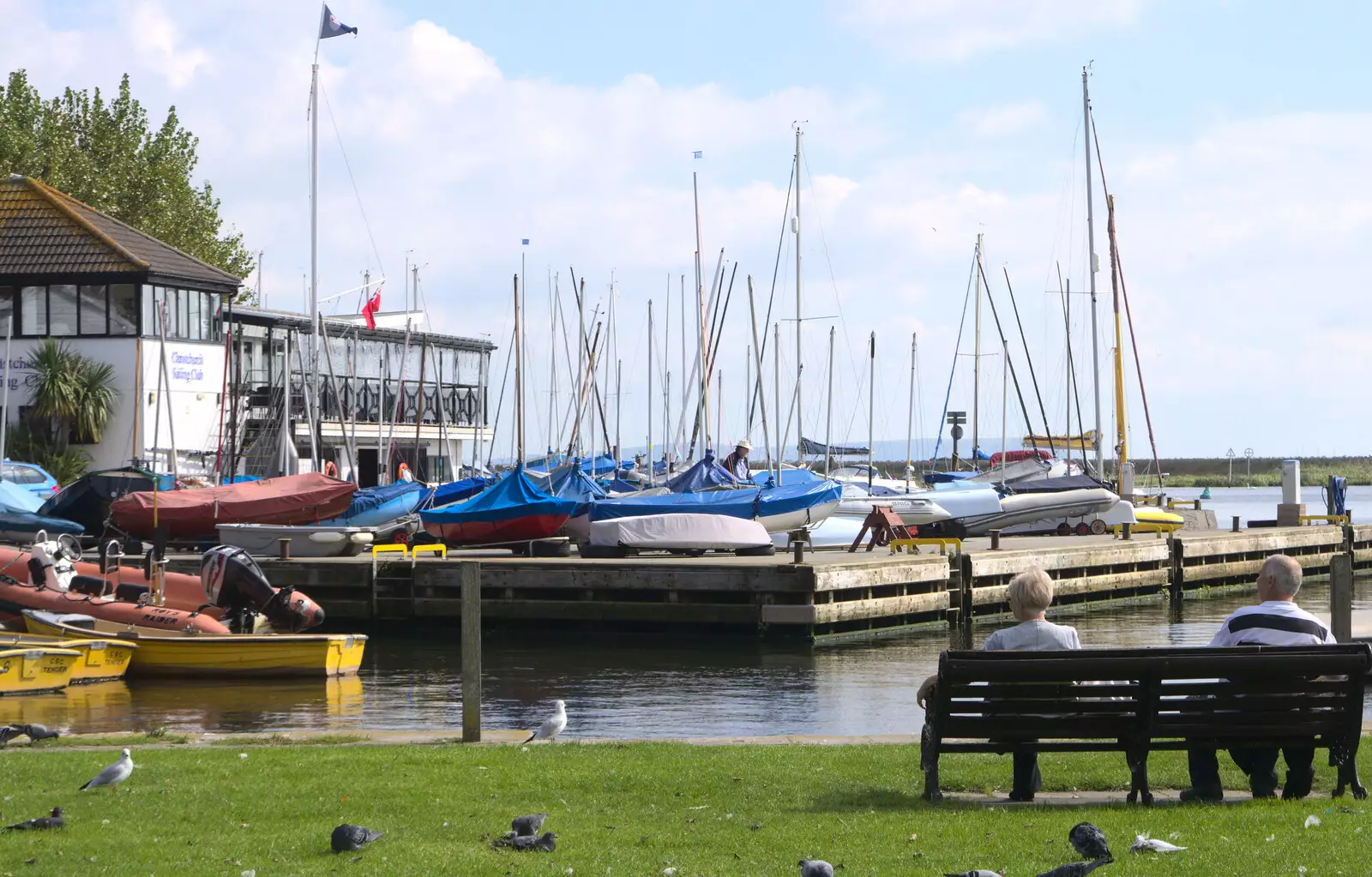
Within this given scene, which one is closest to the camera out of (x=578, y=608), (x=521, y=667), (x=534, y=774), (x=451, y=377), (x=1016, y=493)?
(x=534, y=774)

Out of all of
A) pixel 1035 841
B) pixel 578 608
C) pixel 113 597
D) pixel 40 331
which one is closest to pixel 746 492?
pixel 578 608

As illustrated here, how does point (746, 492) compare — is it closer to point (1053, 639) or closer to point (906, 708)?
point (906, 708)

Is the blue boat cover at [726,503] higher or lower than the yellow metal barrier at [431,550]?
higher

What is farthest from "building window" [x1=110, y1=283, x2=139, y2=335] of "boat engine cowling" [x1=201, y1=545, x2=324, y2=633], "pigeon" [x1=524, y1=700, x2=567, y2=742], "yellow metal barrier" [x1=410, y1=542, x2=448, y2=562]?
"pigeon" [x1=524, y1=700, x2=567, y2=742]

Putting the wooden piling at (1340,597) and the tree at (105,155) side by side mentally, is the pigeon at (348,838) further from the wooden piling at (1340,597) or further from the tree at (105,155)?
the tree at (105,155)

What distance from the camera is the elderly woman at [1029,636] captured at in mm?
9383

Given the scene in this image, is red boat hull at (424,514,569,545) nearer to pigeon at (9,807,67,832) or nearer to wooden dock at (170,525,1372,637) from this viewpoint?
wooden dock at (170,525,1372,637)

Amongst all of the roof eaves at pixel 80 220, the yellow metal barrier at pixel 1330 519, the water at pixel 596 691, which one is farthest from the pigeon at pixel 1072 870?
the roof eaves at pixel 80 220

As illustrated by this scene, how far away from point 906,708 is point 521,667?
25.6ft

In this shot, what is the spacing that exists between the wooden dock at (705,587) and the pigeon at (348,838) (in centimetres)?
1978

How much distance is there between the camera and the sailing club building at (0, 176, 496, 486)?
47750 millimetres

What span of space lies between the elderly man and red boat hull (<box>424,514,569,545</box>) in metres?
24.9

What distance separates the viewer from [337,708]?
2012 centimetres

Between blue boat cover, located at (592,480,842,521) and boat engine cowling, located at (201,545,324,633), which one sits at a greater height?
blue boat cover, located at (592,480,842,521)
